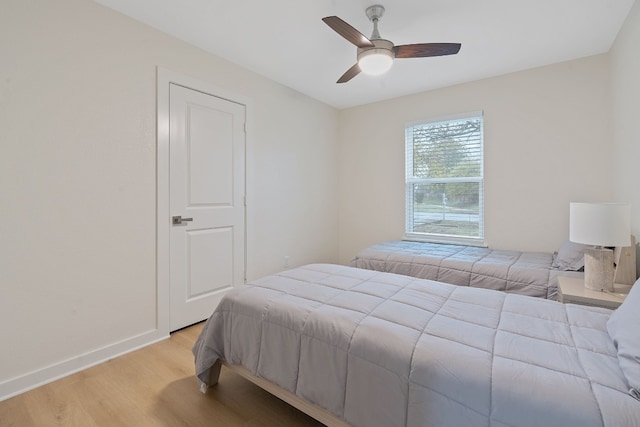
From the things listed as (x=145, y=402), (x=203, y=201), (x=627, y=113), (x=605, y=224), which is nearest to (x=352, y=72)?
(x=203, y=201)

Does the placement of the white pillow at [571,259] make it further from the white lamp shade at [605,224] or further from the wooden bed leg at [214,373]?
the wooden bed leg at [214,373]

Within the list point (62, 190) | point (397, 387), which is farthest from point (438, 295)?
point (62, 190)

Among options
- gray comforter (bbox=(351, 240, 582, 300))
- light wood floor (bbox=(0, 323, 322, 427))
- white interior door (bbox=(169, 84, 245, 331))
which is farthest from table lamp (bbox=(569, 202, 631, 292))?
white interior door (bbox=(169, 84, 245, 331))

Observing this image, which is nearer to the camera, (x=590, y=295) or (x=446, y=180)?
(x=590, y=295)

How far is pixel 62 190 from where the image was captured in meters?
1.95

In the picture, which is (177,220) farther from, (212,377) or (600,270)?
(600,270)

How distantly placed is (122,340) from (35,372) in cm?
49

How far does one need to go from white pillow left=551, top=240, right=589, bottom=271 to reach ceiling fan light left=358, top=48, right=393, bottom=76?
2.09m

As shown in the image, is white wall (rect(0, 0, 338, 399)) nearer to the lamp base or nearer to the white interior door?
the white interior door

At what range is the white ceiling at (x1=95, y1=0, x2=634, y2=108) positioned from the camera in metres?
2.10

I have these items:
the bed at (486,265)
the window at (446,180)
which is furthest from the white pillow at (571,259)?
the window at (446,180)

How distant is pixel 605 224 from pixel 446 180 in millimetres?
2007

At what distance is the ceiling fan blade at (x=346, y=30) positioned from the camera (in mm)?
1796

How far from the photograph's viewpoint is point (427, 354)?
111cm
